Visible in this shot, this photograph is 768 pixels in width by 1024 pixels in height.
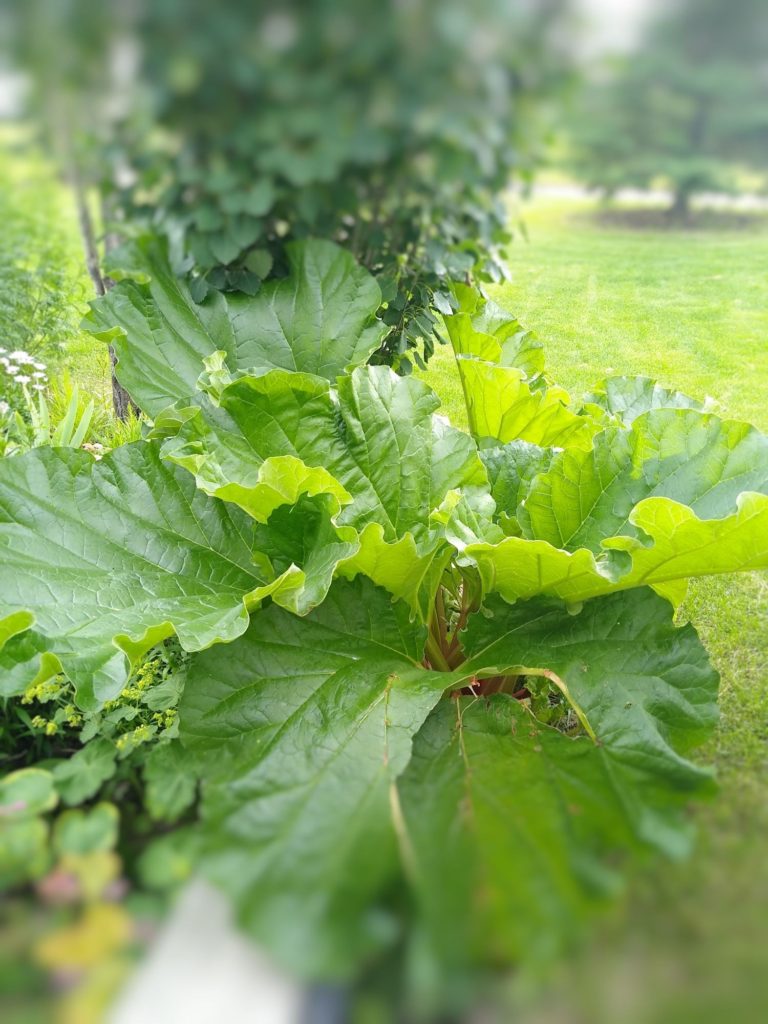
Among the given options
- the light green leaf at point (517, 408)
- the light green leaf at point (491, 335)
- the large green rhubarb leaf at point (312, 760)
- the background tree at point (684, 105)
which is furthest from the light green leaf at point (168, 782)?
the light green leaf at point (491, 335)

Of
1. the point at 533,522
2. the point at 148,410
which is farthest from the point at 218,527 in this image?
the point at 533,522

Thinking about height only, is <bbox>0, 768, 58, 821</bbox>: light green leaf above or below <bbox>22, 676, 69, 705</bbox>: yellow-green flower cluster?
above

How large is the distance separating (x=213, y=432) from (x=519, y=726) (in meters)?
0.77

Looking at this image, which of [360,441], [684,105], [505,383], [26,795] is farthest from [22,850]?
[505,383]

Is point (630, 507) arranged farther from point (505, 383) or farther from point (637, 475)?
point (505, 383)

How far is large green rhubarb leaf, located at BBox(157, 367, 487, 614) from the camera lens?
4.81 feet

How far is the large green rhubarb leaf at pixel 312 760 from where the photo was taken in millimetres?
662

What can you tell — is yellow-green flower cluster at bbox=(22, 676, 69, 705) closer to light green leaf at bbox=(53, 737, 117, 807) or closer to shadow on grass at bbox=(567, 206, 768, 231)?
light green leaf at bbox=(53, 737, 117, 807)

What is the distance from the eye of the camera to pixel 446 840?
827 mm

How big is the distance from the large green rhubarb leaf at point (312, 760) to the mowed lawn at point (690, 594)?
20 centimetres

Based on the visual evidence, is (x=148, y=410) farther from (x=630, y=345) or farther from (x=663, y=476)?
(x=630, y=345)

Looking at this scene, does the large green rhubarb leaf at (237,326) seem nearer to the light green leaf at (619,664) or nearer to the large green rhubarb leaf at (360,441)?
the large green rhubarb leaf at (360,441)

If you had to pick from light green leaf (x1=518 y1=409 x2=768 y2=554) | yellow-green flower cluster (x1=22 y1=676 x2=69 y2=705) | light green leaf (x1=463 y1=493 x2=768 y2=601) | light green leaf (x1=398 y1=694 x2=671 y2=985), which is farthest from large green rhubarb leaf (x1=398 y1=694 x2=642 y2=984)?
yellow-green flower cluster (x1=22 y1=676 x2=69 y2=705)

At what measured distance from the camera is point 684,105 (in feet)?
3.11
